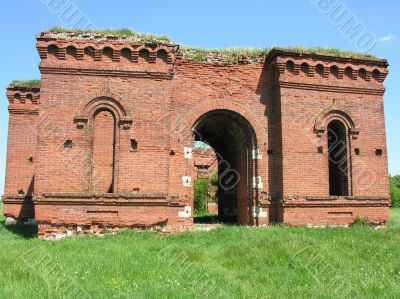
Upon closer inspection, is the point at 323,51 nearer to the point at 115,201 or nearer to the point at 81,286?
the point at 115,201

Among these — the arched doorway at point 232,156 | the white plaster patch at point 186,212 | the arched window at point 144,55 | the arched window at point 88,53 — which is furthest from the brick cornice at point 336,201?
the arched window at point 88,53

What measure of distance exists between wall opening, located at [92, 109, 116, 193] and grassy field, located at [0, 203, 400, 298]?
7.27 ft

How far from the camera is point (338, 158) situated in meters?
15.1

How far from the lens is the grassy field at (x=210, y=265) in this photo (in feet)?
22.5

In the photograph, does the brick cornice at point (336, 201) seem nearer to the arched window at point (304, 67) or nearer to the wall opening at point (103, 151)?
the arched window at point (304, 67)

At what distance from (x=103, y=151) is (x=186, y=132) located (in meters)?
2.93

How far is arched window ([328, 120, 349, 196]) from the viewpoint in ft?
48.3

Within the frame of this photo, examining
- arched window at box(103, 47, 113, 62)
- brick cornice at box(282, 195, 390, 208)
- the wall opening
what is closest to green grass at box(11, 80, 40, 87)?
the wall opening

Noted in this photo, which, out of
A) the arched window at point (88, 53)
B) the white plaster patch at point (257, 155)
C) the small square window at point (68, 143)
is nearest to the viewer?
the small square window at point (68, 143)

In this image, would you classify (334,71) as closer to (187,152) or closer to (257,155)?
(257,155)

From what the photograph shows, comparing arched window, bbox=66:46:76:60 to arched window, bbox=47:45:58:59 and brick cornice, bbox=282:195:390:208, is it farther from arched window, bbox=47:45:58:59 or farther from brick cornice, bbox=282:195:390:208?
brick cornice, bbox=282:195:390:208

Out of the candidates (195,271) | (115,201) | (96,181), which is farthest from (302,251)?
(96,181)

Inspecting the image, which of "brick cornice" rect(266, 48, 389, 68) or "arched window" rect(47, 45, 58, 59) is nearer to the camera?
"arched window" rect(47, 45, 58, 59)

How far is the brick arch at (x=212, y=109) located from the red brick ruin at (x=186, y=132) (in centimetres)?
4
